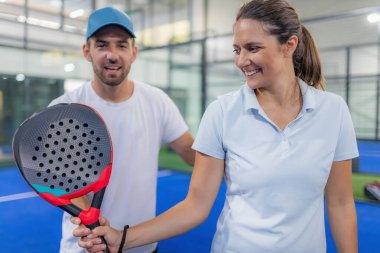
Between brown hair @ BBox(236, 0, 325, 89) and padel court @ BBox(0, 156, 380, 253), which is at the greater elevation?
brown hair @ BBox(236, 0, 325, 89)

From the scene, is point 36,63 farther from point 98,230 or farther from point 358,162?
point 98,230

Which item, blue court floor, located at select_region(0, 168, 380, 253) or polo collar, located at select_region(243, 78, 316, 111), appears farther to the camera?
blue court floor, located at select_region(0, 168, 380, 253)

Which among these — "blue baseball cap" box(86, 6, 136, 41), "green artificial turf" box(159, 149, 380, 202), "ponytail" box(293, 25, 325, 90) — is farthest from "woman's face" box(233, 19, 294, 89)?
"green artificial turf" box(159, 149, 380, 202)

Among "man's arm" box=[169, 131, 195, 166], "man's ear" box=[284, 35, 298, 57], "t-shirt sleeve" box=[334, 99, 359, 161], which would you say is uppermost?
"man's ear" box=[284, 35, 298, 57]

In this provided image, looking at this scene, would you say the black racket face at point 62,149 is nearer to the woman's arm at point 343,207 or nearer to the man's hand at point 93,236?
the man's hand at point 93,236

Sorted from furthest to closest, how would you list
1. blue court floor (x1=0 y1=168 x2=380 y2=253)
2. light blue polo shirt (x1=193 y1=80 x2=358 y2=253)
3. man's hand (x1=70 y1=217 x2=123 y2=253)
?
blue court floor (x1=0 y1=168 x2=380 y2=253) → light blue polo shirt (x1=193 y1=80 x2=358 y2=253) → man's hand (x1=70 y1=217 x2=123 y2=253)

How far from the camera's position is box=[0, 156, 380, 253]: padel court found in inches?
103

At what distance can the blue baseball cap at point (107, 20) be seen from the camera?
4.39 ft

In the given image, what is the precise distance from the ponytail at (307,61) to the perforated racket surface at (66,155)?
63cm

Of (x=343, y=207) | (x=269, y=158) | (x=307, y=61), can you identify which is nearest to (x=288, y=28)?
(x=307, y=61)

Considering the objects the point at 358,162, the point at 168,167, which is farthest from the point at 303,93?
the point at 168,167

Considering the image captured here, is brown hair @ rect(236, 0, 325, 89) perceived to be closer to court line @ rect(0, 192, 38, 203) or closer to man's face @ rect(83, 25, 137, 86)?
man's face @ rect(83, 25, 137, 86)

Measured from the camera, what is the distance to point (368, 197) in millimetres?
3588

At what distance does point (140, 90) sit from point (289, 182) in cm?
81
